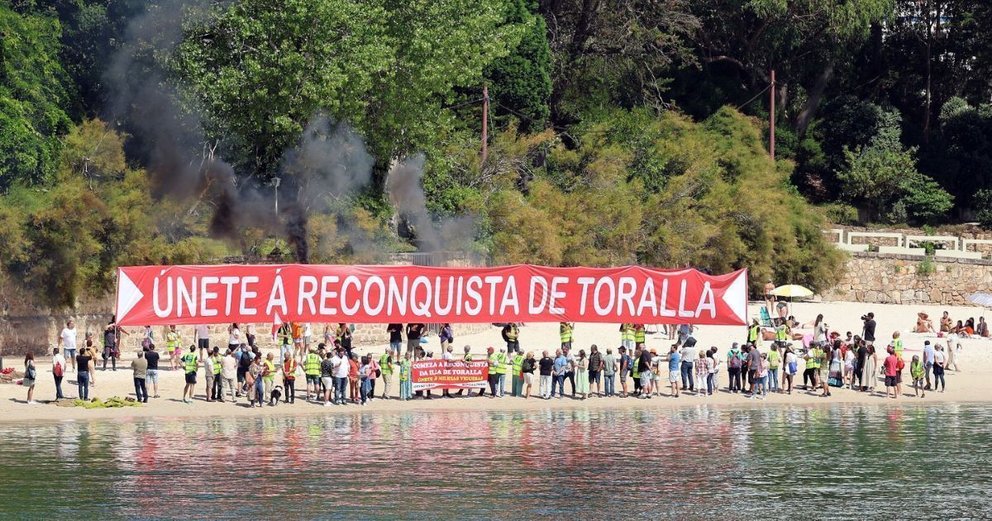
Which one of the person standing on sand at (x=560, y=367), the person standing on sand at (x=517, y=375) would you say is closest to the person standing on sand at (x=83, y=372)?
the person standing on sand at (x=517, y=375)

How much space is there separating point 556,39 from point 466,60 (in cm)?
1823

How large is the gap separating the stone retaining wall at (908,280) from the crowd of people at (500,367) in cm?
2576

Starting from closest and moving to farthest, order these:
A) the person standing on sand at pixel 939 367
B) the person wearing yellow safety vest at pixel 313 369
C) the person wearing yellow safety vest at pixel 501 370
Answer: the person wearing yellow safety vest at pixel 313 369 < the person wearing yellow safety vest at pixel 501 370 < the person standing on sand at pixel 939 367

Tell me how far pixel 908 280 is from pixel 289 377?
136 feet

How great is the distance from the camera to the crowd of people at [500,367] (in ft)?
134

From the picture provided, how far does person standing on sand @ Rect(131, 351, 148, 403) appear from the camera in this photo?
130 feet

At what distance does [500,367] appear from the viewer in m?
42.5

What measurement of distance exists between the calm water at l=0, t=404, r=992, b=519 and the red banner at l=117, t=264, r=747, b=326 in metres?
2.78

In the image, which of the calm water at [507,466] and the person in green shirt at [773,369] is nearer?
the calm water at [507,466]

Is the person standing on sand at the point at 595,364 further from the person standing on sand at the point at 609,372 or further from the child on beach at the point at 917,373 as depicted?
the child on beach at the point at 917,373

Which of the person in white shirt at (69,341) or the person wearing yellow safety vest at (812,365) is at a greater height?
the person in white shirt at (69,341)

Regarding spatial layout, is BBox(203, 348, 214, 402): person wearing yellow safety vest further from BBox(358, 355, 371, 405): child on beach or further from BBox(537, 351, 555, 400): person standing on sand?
BBox(537, 351, 555, 400): person standing on sand

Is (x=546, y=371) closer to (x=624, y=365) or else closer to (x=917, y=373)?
(x=624, y=365)

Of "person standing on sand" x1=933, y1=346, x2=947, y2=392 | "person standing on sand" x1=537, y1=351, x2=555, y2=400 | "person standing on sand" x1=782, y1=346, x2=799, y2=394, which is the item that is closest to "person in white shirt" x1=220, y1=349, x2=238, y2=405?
"person standing on sand" x1=537, y1=351, x2=555, y2=400
